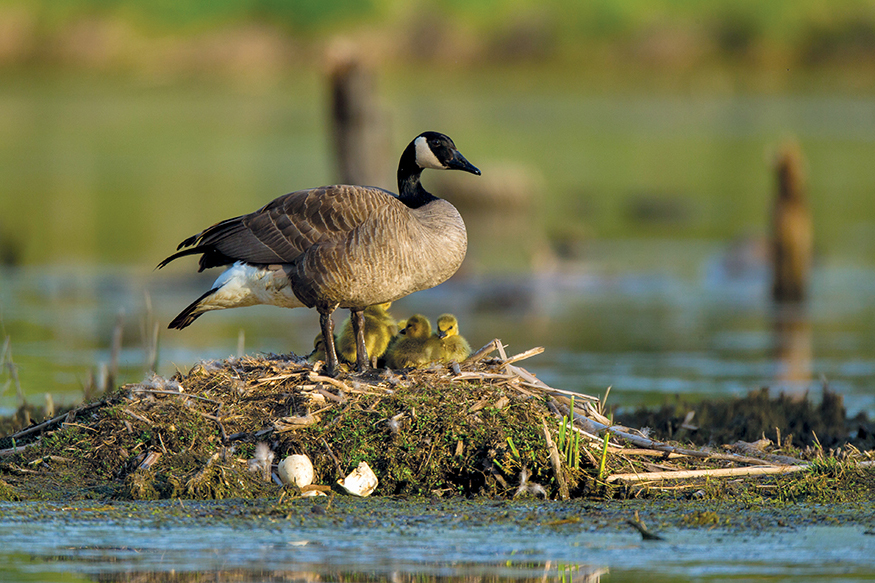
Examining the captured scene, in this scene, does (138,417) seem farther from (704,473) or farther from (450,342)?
(704,473)

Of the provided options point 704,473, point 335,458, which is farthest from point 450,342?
point 704,473

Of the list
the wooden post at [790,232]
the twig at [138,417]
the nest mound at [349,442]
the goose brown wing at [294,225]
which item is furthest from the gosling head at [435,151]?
the wooden post at [790,232]

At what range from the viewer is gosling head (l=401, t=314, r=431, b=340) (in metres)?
9.11

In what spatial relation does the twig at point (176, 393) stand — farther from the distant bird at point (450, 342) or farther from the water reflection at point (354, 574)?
the water reflection at point (354, 574)

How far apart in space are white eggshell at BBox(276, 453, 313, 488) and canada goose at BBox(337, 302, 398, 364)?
1.69 m

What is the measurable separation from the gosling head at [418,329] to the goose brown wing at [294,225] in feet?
2.86

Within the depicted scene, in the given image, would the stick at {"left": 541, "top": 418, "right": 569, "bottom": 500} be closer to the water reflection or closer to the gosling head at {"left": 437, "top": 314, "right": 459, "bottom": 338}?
the water reflection

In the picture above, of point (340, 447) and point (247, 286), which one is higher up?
point (247, 286)

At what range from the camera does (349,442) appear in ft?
26.0

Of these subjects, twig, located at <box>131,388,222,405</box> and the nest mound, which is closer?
the nest mound

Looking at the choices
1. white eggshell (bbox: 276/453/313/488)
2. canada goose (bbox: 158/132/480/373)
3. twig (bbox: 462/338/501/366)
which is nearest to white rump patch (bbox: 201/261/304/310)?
canada goose (bbox: 158/132/480/373)

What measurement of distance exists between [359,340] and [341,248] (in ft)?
2.40

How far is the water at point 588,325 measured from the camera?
44.7 feet

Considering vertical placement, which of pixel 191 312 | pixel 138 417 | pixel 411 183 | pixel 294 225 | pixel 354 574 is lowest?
pixel 354 574
